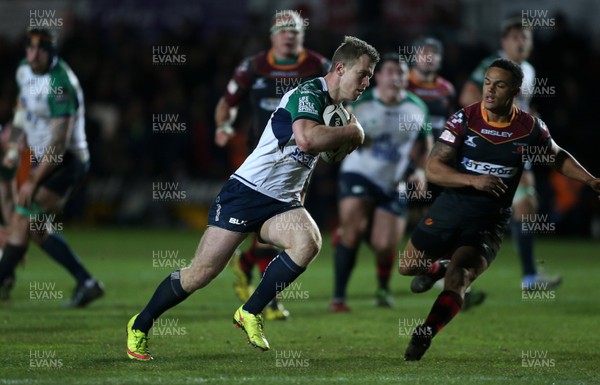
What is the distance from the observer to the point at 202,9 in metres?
23.3

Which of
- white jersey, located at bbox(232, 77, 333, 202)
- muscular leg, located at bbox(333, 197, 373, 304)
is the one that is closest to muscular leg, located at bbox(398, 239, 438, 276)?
white jersey, located at bbox(232, 77, 333, 202)

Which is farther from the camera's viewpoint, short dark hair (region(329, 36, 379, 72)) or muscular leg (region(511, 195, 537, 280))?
muscular leg (region(511, 195, 537, 280))

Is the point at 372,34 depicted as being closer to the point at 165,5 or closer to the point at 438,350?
the point at 165,5

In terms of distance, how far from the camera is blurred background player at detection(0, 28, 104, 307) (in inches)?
418

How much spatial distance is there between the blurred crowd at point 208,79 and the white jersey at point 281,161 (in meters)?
12.6

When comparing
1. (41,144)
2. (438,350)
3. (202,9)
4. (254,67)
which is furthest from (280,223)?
(202,9)

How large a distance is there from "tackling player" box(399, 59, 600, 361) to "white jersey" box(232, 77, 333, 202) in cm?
101

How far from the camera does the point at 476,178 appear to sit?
26.0ft

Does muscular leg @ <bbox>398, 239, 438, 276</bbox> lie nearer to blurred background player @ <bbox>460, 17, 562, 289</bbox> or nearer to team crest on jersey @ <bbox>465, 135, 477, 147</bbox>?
team crest on jersey @ <bbox>465, 135, 477, 147</bbox>

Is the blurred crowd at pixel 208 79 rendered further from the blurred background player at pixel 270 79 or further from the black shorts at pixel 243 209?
the black shorts at pixel 243 209

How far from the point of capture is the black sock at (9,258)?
34.5 ft

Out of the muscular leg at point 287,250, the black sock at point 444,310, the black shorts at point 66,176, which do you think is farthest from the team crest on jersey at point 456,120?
the black shorts at point 66,176

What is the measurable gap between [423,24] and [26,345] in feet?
49.4

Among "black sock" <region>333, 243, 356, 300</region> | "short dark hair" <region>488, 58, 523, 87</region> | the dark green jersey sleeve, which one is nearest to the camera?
"short dark hair" <region>488, 58, 523, 87</region>
